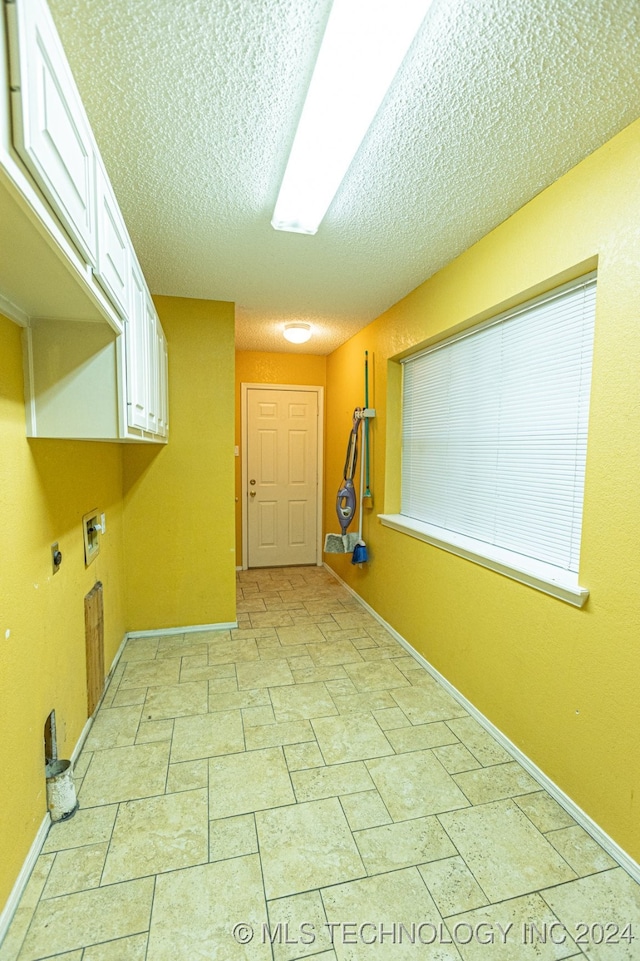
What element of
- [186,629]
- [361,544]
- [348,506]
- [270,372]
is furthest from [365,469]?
[186,629]

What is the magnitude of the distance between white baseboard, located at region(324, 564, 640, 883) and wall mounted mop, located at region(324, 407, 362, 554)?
1133 mm

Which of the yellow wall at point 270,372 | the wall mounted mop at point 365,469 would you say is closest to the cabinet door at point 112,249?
the wall mounted mop at point 365,469

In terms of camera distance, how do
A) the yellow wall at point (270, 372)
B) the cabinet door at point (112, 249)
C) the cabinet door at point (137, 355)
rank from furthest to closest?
the yellow wall at point (270, 372) < the cabinet door at point (137, 355) < the cabinet door at point (112, 249)

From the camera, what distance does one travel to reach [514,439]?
2.08 metres

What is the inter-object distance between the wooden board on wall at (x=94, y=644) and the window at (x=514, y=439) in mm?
1923

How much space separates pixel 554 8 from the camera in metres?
1.01

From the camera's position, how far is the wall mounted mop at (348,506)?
3615 millimetres

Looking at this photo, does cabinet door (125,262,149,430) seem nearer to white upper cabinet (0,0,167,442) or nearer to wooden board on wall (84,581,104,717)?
white upper cabinet (0,0,167,442)

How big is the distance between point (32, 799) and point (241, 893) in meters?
0.76

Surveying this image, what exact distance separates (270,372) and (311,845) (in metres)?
4.06

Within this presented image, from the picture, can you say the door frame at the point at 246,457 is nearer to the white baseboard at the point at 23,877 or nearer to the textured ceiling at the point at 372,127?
the textured ceiling at the point at 372,127

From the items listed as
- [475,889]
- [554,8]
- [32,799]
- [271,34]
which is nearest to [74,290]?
[271,34]

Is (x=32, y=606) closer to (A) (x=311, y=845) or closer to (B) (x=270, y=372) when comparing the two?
(A) (x=311, y=845)

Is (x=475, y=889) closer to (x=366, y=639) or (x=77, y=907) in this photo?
(x=77, y=907)
